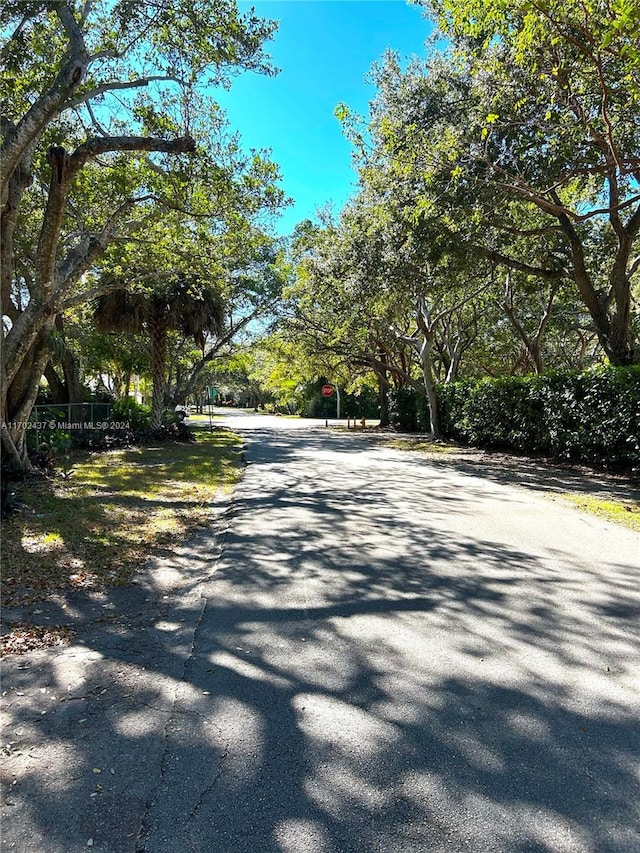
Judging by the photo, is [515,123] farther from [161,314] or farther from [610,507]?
[161,314]

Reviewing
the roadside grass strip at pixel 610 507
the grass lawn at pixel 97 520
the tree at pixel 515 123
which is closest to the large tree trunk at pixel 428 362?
the tree at pixel 515 123

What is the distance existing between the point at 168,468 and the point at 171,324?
283 inches

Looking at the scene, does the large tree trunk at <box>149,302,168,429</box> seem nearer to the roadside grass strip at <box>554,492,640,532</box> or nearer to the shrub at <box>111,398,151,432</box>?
the shrub at <box>111,398,151,432</box>

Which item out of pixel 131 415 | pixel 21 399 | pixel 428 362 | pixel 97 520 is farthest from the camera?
pixel 428 362

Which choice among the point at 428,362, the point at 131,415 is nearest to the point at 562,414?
the point at 428,362

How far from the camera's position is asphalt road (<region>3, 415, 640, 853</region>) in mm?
1888

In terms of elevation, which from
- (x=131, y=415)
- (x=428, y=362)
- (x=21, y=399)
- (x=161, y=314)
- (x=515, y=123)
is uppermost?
(x=515, y=123)

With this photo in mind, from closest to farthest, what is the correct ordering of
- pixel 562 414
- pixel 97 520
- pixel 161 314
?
pixel 97 520, pixel 562 414, pixel 161 314

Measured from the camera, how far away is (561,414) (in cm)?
1204

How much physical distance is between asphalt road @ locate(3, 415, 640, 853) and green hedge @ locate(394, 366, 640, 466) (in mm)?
5913

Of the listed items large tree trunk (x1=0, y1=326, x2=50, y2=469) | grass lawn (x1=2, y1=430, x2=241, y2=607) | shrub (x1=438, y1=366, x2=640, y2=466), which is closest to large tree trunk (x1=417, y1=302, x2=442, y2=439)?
shrub (x1=438, y1=366, x2=640, y2=466)

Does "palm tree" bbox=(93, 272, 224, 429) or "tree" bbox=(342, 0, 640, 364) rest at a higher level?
"tree" bbox=(342, 0, 640, 364)

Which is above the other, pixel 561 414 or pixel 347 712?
pixel 561 414

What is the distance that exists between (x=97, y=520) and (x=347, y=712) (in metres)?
4.95
